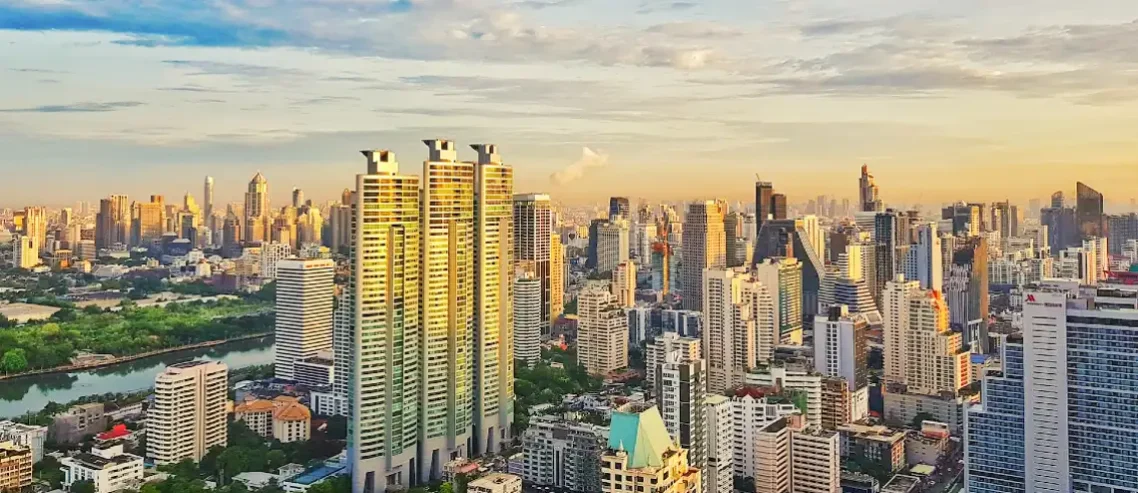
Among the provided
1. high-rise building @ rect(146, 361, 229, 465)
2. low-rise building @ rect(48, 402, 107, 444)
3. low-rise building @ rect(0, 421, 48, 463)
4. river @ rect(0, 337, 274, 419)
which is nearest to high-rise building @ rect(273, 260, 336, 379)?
river @ rect(0, 337, 274, 419)

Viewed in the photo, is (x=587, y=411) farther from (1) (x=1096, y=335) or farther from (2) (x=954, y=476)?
(1) (x=1096, y=335)

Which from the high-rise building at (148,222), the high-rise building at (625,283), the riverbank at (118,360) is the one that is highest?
the high-rise building at (148,222)

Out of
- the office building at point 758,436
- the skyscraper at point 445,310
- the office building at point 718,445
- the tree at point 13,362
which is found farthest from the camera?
the tree at point 13,362

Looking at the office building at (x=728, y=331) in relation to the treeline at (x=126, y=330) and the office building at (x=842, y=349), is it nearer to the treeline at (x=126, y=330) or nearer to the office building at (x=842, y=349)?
the office building at (x=842, y=349)

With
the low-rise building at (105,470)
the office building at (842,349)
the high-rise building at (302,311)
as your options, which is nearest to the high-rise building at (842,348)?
the office building at (842,349)

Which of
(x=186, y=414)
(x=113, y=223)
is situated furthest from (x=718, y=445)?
(x=113, y=223)

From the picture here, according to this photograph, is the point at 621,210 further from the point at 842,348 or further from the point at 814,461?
the point at 814,461
